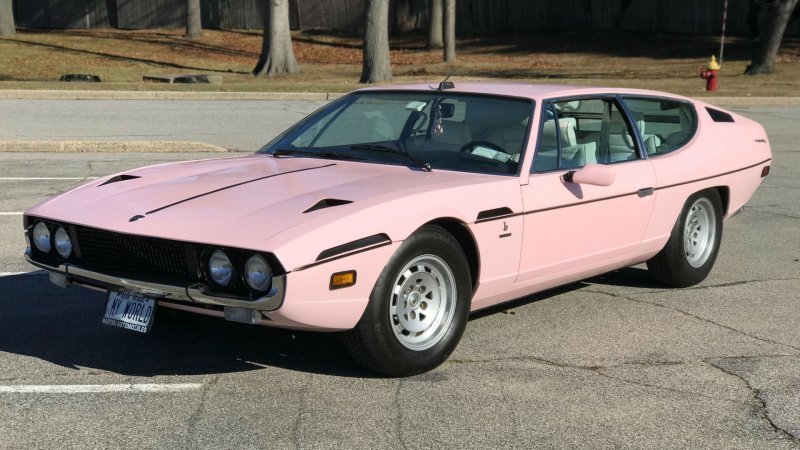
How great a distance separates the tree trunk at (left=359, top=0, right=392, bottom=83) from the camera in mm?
26562

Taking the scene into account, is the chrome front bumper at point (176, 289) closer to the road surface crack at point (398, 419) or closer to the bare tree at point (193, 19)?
the road surface crack at point (398, 419)

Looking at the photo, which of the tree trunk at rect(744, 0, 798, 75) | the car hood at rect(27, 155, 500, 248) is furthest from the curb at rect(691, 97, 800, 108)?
the car hood at rect(27, 155, 500, 248)

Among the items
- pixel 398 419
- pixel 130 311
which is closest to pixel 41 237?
pixel 130 311

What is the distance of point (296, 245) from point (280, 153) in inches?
77.1

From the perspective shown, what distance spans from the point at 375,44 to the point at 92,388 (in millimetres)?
22036

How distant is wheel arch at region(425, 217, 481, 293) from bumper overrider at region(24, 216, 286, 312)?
3.38 ft

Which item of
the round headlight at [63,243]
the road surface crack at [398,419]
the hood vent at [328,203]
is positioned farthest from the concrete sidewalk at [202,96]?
the road surface crack at [398,419]

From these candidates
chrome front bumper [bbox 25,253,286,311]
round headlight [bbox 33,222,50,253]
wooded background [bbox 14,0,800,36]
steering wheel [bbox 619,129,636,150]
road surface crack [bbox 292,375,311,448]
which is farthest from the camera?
wooded background [bbox 14,0,800,36]

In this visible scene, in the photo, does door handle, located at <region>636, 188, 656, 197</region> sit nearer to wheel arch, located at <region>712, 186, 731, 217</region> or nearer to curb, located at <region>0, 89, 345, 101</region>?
wheel arch, located at <region>712, 186, 731, 217</region>

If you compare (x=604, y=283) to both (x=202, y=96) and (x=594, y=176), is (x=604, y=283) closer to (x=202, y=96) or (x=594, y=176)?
(x=594, y=176)

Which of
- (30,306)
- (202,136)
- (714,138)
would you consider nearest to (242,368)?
(30,306)

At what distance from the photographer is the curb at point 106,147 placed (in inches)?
561

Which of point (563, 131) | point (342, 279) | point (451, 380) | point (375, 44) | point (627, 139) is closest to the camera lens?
Answer: point (342, 279)

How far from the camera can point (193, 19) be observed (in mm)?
40812
